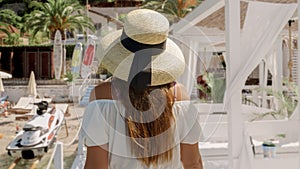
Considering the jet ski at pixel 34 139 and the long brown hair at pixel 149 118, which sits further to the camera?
the jet ski at pixel 34 139

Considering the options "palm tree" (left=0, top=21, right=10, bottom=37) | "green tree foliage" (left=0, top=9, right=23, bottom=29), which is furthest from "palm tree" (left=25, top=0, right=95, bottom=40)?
"green tree foliage" (left=0, top=9, right=23, bottom=29)

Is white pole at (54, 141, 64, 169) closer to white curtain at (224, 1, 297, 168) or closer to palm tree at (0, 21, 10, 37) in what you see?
white curtain at (224, 1, 297, 168)

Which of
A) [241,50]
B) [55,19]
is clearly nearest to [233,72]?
[241,50]

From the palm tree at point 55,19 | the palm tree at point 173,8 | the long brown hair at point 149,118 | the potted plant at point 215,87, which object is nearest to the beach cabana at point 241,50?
the palm tree at point 173,8

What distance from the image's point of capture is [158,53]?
0.98 meters

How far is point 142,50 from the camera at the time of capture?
969 mm

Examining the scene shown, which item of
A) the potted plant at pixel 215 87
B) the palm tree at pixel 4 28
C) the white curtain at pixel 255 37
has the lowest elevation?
the potted plant at pixel 215 87

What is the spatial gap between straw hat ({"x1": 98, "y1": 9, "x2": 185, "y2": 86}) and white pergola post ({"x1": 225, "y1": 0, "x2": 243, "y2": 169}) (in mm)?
1593

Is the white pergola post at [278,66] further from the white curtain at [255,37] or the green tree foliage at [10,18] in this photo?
the green tree foliage at [10,18]

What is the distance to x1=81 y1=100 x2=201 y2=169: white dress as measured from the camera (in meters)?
0.97

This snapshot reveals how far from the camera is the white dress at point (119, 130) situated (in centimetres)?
97

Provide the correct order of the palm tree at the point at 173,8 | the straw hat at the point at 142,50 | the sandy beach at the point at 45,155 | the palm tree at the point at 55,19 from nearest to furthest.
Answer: the straw hat at the point at 142,50
the palm tree at the point at 173,8
the sandy beach at the point at 45,155
the palm tree at the point at 55,19

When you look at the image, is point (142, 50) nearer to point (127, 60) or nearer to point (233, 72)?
point (127, 60)

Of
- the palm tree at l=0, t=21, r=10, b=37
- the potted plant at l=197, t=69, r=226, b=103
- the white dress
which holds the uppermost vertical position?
the palm tree at l=0, t=21, r=10, b=37
